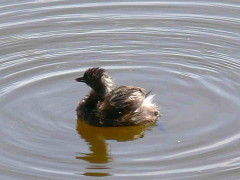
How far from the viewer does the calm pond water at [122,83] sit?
29.6 feet

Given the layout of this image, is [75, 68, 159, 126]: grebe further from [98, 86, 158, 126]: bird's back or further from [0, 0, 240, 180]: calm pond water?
[0, 0, 240, 180]: calm pond water

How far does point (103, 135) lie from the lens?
32.9 ft

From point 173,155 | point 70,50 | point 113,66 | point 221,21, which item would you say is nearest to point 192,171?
point 173,155

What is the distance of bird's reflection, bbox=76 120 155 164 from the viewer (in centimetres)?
959

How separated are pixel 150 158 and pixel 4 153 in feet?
5.85

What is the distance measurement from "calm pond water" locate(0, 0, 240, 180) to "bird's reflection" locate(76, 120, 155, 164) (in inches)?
0.6

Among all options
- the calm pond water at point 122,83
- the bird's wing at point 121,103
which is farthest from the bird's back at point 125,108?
the calm pond water at point 122,83

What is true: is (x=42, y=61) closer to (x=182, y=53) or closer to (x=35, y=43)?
(x=35, y=43)

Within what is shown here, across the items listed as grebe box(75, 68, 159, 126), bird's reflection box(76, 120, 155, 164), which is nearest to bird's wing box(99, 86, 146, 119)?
grebe box(75, 68, 159, 126)

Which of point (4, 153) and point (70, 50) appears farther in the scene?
point (70, 50)

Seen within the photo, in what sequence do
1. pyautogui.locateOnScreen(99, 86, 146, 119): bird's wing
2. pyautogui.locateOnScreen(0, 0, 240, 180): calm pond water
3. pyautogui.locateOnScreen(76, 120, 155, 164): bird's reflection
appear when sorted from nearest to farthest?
pyautogui.locateOnScreen(0, 0, 240, 180): calm pond water → pyautogui.locateOnScreen(76, 120, 155, 164): bird's reflection → pyautogui.locateOnScreen(99, 86, 146, 119): bird's wing

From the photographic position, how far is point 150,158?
29.7 ft

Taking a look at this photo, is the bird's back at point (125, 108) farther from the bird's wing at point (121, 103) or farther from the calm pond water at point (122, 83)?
the calm pond water at point (122, 83)

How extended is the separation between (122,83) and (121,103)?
1173 mm
